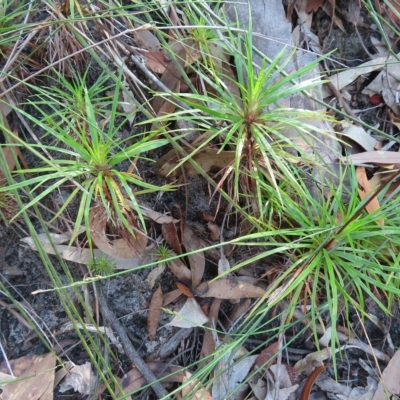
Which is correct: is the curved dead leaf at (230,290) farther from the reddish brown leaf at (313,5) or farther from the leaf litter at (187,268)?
the reddish brown leaf at (313,5)

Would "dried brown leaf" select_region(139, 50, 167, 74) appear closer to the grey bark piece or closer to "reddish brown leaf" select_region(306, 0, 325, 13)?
the grey bark piece

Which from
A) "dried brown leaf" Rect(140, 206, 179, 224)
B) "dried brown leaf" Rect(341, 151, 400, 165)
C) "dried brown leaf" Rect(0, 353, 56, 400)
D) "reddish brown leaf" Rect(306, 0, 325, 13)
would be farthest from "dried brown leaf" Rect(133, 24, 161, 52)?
"dried brown leaf" Rect(0, 353, 56, 400)

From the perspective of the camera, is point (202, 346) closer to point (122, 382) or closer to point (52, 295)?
point (122, 382)

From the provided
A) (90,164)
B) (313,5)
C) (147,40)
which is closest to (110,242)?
(90,164)

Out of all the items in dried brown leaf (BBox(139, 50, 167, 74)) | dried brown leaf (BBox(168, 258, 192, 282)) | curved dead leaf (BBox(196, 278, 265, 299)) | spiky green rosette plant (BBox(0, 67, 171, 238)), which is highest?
dried brown leaf (BBox(139, 50, 167, 74))

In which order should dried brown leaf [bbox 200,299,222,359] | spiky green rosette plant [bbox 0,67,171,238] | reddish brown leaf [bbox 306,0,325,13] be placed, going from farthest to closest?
reddish brown leaf [bbox 306,0,325,13] < dried brown leaf [bbox 200,299,222,359] < spiky green rosette plant [bbox 0,67,171,238]

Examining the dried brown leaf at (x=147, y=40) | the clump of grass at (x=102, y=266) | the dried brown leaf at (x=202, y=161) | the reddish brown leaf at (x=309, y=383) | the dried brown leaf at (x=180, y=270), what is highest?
the dried brown leaf at (x=147, y=40)

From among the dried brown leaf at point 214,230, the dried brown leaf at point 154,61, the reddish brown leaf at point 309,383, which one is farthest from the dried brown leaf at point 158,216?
the reddish brown leaf at point 309,383
